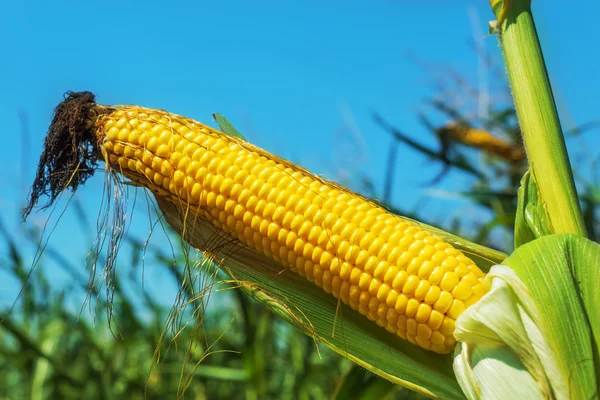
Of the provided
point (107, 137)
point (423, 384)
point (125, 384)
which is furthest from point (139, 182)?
point (125, 384)

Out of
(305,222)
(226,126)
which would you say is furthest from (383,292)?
(226,126)

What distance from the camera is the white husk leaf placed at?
125cm

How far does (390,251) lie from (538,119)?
0.45 metres

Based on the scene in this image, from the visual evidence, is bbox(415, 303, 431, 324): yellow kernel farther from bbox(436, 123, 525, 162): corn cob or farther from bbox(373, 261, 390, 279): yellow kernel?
bbox(436, 123, 525, 162): corn cob

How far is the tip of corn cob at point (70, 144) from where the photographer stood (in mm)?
1718

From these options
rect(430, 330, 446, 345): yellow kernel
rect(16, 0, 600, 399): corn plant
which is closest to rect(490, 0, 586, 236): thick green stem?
rect(16, 0, 600, 399): corn plant

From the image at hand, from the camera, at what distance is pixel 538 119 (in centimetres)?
142

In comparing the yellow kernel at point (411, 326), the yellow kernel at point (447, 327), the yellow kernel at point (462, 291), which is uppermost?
the yellow kernel at point (462, 291)

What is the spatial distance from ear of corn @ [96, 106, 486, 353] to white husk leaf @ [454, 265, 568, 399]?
62 mm

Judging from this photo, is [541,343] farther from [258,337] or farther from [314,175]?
[258,337]

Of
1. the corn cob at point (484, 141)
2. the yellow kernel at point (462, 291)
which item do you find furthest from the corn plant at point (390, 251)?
the corn cob at point (484, 141)

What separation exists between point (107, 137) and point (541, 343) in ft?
3.83

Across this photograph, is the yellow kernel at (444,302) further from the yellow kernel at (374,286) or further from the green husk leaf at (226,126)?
the green husk leaf at (226,126)

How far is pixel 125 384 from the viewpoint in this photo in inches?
140
